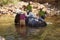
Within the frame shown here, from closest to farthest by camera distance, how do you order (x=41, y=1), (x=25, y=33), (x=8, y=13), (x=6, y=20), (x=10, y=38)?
(x=10, y=38) → (x=25, y=33) → (x=6, y=20) → (x=8, y=13) → (x=41, y=1)

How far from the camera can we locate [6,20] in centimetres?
2833

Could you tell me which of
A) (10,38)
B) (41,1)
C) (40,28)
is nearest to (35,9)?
(41,1)

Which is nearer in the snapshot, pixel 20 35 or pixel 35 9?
pixel 20 35

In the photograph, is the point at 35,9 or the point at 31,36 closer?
the point at 31,36

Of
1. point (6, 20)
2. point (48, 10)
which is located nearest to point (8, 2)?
point (48, 10)

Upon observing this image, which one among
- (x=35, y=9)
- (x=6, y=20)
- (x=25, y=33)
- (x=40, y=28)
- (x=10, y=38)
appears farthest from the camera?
(x=35, y=9)

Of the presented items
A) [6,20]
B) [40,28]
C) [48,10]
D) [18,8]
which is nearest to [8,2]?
[18,8]

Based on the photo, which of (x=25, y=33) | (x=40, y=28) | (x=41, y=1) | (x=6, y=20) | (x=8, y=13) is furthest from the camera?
(x=41, y=1)

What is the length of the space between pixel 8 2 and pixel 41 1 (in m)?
5.92

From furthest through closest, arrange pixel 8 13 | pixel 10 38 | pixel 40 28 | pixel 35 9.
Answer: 1. pixel 35 9
2. pixel 8 13
3. pixel 40 28
4. pixel 10 38

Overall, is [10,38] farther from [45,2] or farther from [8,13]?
[45,2]

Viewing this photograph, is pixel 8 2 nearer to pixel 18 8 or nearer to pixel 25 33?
pixel 18 8

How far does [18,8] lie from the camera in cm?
3372

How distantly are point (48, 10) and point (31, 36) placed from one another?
49.8ft
